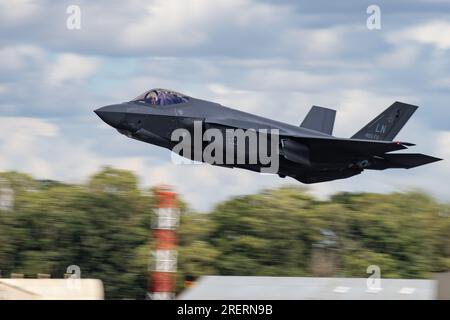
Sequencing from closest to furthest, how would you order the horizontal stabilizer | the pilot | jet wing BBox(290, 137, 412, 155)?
1. jet wing BBox(290, 137, 412, 155)
2. the pilot
3. the horizontal stabilizer

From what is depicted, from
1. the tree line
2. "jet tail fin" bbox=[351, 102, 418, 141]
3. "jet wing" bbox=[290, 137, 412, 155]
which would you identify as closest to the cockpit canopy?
"jet wing" bbox=[290, 137, 412, 155]

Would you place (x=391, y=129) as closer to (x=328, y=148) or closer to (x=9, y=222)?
(x=328, y=148)

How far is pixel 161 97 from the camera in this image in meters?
34.4

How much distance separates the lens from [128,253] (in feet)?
253

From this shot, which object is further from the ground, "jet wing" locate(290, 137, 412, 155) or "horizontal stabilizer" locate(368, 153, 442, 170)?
"jet wing" locate(290, 137, 412, 155)

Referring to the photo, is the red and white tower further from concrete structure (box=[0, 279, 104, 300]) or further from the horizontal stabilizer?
concrete structure (box=[0, 279, 104, 300])

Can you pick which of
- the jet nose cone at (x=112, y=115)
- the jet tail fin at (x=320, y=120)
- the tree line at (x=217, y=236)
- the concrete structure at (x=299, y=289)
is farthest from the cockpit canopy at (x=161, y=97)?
the tree line at (x=217, y=236)

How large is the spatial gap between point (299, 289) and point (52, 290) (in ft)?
25.4

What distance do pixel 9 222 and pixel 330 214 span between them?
2670cm

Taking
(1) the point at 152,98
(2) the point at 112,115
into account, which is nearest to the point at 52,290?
→ (2) the point at 112,115

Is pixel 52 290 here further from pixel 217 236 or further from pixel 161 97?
pixel 217 236

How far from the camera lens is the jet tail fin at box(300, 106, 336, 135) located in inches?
1526

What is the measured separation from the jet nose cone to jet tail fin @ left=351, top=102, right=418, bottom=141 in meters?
9.50
